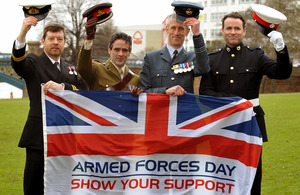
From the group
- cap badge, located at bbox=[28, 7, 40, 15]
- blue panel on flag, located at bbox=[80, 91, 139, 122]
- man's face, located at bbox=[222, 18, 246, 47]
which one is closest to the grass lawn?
blue panel on flag, located at bbox=[80, 91, 139, 122]

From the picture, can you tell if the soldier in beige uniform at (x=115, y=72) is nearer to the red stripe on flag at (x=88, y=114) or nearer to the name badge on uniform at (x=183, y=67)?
the red stripe on flag at (x=88, y=114)

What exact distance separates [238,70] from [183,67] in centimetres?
64

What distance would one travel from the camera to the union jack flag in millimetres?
4438

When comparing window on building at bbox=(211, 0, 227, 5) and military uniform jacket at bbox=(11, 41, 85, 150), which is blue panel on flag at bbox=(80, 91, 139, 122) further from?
window on building at bbox=(211, 0, 227, 5)

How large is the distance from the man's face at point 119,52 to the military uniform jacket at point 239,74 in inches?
39.9

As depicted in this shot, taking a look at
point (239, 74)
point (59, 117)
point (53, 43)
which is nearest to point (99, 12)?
point (53, 43)

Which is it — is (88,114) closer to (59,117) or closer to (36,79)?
(59,117)

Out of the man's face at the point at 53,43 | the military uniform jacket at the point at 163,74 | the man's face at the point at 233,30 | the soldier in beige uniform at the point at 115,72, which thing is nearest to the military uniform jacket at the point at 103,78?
the soldier in beige uniform at the point at 115,72

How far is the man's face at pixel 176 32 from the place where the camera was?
4652mm

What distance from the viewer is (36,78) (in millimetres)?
4402

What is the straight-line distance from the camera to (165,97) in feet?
15.2

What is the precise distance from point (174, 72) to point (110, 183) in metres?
1.48

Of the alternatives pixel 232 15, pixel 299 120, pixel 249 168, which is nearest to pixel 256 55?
pixel 232 15

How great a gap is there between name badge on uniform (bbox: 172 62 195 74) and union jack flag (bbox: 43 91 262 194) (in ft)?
1.10
